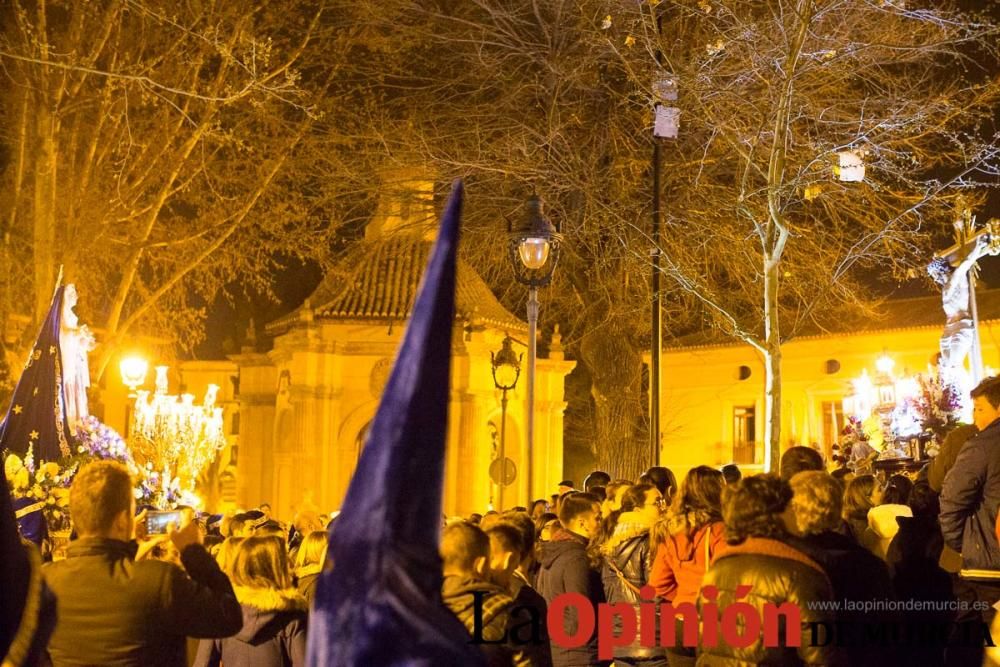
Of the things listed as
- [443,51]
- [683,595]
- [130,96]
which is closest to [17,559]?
[683,595]

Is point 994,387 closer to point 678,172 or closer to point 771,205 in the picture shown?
point 771,205

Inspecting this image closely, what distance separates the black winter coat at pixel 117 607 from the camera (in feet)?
15.6

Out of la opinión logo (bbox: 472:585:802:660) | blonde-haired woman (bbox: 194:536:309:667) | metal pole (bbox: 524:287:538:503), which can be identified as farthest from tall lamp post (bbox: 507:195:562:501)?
blonde-haired woman (bbox: 194:536:309:667)

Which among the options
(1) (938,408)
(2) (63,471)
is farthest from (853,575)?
(1) (938,408)

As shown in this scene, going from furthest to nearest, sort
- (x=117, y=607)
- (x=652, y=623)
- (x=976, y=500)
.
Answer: (x=652, y=623)
(x=976, y=500)
(x=117, y=607)

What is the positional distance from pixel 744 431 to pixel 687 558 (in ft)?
147

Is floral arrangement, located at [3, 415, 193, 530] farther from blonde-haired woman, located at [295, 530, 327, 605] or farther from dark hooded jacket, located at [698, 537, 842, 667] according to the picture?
dark hooded jacket, located at [698, 537, 842, 667]

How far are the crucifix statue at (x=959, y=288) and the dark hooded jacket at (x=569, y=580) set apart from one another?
10.1 meters

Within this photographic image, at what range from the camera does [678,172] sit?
76.1ft

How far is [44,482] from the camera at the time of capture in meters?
10.4

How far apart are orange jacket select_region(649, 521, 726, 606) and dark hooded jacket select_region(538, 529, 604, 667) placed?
0.61 metres

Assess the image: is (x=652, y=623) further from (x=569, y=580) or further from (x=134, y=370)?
(x=134, y=370)

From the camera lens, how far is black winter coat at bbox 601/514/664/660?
25.7 feet

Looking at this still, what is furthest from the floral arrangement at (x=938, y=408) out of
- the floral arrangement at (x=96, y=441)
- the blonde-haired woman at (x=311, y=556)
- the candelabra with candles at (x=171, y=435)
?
the candelabra with candles at (x=171, y=435)
